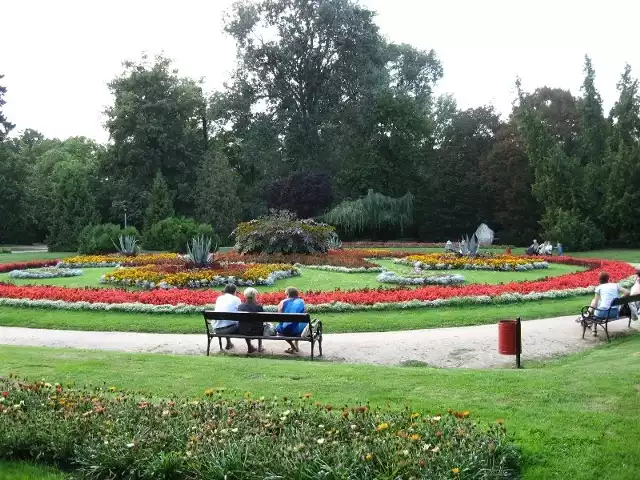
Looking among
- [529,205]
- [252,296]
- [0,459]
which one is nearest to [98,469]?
[0,459]

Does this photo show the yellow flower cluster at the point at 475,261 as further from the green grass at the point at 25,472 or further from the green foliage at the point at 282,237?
the green grass at the point at 25,472

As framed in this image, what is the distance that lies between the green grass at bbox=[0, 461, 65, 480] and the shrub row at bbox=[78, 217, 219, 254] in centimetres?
2632

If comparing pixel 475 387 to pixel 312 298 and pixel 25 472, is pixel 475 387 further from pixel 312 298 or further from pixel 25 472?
pixel 312 298

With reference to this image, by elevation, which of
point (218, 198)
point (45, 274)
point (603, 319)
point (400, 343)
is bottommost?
point (400, 343)

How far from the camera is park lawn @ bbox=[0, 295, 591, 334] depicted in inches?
485

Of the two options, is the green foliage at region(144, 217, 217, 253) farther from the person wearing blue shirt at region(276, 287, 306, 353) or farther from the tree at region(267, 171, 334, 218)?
Result: the person wearing blue shirt at region(276, 287, 306, 353)

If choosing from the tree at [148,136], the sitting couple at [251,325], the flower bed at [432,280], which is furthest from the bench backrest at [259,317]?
the tree at [148,136]

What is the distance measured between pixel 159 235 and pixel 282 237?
409 inches

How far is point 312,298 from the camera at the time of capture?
563 inches

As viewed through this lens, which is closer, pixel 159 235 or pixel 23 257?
pixel 159 235

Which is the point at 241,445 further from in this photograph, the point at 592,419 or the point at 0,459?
the point at 592,419

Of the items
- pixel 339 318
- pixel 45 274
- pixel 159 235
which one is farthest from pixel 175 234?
pixel 339 318

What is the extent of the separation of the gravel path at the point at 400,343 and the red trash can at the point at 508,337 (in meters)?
0.20

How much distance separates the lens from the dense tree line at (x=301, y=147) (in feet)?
147
